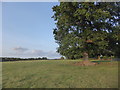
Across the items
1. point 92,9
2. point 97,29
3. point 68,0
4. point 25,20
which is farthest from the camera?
point 97,29

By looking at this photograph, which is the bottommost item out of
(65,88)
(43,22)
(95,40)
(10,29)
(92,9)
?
(65,88)

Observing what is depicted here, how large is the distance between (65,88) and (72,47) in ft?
38.4

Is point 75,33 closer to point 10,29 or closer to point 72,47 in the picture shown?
point 72,47

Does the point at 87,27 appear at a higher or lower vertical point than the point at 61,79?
higher

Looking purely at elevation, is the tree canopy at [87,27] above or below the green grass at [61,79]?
above

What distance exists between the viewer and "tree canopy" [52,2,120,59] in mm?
15844

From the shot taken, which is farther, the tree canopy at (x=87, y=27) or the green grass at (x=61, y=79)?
the tree canopy at (x=87, y=27)

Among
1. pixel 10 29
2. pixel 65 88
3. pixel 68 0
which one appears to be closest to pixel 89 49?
pixel 68 0

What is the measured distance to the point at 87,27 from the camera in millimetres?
17656

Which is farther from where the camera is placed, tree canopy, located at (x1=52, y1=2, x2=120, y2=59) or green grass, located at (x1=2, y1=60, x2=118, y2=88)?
tree canopy, located at (x1=52, y1=2, x2=120, y2=59)

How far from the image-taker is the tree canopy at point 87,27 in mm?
15844

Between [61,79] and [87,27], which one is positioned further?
Result: [87,27]

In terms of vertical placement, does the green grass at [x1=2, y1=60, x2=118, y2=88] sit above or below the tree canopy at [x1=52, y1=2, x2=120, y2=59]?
below

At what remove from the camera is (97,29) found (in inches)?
727
